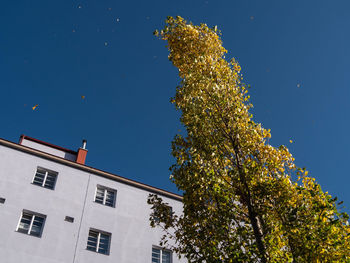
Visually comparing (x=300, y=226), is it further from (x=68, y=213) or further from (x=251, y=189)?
(x=68, y=213)

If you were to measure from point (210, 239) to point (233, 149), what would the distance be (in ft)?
10.9

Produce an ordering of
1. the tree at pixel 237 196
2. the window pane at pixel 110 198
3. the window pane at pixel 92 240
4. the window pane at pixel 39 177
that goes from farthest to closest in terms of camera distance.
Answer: the window pane at pixel 110 198
the window pane at pixel 39 177
the window pane at pixel 92 240
the tree at pixel 237 196

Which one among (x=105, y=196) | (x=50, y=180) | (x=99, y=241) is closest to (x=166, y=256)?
(x=99, y=241)

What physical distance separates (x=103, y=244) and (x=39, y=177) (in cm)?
602

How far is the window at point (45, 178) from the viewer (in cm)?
2014

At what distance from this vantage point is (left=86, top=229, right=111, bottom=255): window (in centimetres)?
1888

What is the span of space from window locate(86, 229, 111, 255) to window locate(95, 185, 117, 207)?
7.46ft

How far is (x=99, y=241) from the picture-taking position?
19.3 metres

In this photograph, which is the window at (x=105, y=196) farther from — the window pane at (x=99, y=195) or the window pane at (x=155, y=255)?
the window pane at (x=155, y=255)

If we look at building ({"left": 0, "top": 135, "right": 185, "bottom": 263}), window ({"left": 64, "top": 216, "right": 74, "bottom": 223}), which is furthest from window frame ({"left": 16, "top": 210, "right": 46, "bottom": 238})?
window ({"left": 64, "top": 216, "right": 74, "bottom": 223})

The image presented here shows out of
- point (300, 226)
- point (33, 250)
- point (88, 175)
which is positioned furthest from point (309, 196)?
point (88, 175)

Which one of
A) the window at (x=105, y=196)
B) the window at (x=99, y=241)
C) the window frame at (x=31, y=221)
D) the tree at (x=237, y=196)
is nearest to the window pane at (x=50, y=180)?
the window frame at (x=31, y=221)

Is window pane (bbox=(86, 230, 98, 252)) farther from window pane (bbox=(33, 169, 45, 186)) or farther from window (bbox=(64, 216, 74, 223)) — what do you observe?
window pane (bbox=(33, 169, 45, 186))

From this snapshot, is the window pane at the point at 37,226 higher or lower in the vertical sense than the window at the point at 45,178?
lower
